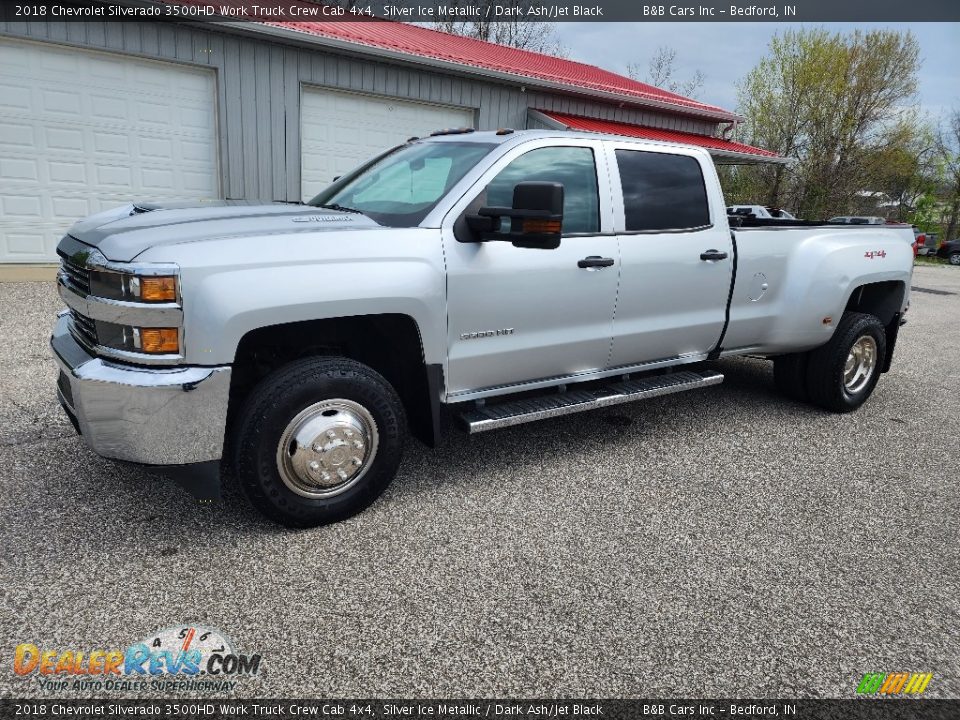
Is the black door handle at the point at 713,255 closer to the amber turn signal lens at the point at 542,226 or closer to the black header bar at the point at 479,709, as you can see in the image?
the amber turn signal lens at the point at 542,226

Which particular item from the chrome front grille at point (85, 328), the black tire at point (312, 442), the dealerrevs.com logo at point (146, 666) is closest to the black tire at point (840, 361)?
the black tire at point (312, 442)

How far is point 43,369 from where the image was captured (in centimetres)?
535

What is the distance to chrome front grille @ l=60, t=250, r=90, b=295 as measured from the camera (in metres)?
2.82

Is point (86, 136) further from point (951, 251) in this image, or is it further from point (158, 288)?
point (951, 251)

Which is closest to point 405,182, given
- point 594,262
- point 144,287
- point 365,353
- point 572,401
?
point 365,353

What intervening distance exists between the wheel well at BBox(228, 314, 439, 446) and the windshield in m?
0.54

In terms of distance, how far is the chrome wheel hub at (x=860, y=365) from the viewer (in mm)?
5367

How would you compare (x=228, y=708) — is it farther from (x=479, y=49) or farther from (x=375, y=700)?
(x=479, y=49)

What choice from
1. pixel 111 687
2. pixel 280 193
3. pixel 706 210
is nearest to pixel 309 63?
pixel 280 193

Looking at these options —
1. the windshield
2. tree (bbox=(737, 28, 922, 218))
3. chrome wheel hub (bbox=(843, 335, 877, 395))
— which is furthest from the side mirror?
tree (bbox=(737, 28, 922, 218))

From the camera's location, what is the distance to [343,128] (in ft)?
35.8

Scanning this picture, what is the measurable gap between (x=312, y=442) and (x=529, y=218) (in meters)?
1.42

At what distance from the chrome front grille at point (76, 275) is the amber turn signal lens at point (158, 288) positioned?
1.23 feet

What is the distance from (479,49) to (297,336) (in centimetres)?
1340
